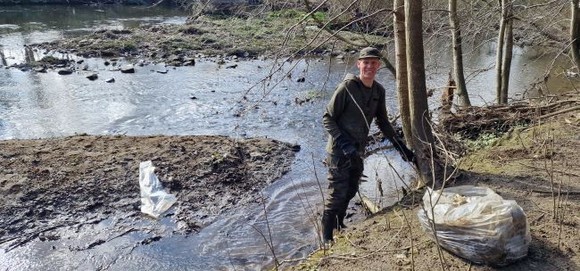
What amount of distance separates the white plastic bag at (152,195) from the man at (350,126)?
255cm

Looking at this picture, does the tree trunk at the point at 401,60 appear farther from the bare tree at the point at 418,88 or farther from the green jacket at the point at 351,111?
the green jacket at the point at 351,111

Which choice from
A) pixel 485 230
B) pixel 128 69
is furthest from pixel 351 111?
pixel 128 69

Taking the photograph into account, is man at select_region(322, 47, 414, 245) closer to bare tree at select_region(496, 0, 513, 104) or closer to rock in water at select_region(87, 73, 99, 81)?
bare tree at select_region(496, 0, 513, 104)

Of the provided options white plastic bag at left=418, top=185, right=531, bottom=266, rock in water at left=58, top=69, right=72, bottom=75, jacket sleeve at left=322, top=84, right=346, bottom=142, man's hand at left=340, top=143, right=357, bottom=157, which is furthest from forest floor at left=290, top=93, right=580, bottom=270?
rock in water at left=58, top=69, right=72, bottom=75

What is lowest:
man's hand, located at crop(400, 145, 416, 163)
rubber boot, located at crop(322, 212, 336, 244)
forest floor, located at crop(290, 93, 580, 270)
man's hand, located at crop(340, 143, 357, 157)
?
rubber boot, located at crop(322, 212, 336, 244)

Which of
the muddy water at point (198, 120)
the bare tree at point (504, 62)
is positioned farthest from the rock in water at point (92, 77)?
the bare tree at point (504, 62)

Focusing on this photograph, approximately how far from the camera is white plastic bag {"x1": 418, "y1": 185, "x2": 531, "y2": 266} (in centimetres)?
354

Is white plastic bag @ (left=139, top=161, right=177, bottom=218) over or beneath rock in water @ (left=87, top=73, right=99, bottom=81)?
beneath

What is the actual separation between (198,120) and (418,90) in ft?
23.5

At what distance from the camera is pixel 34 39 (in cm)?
2153

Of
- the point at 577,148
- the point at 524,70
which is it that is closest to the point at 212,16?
the point at 524,70

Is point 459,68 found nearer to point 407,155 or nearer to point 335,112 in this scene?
point 407,155

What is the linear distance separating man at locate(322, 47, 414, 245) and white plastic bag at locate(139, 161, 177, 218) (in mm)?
2551

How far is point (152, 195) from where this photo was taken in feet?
22.9
